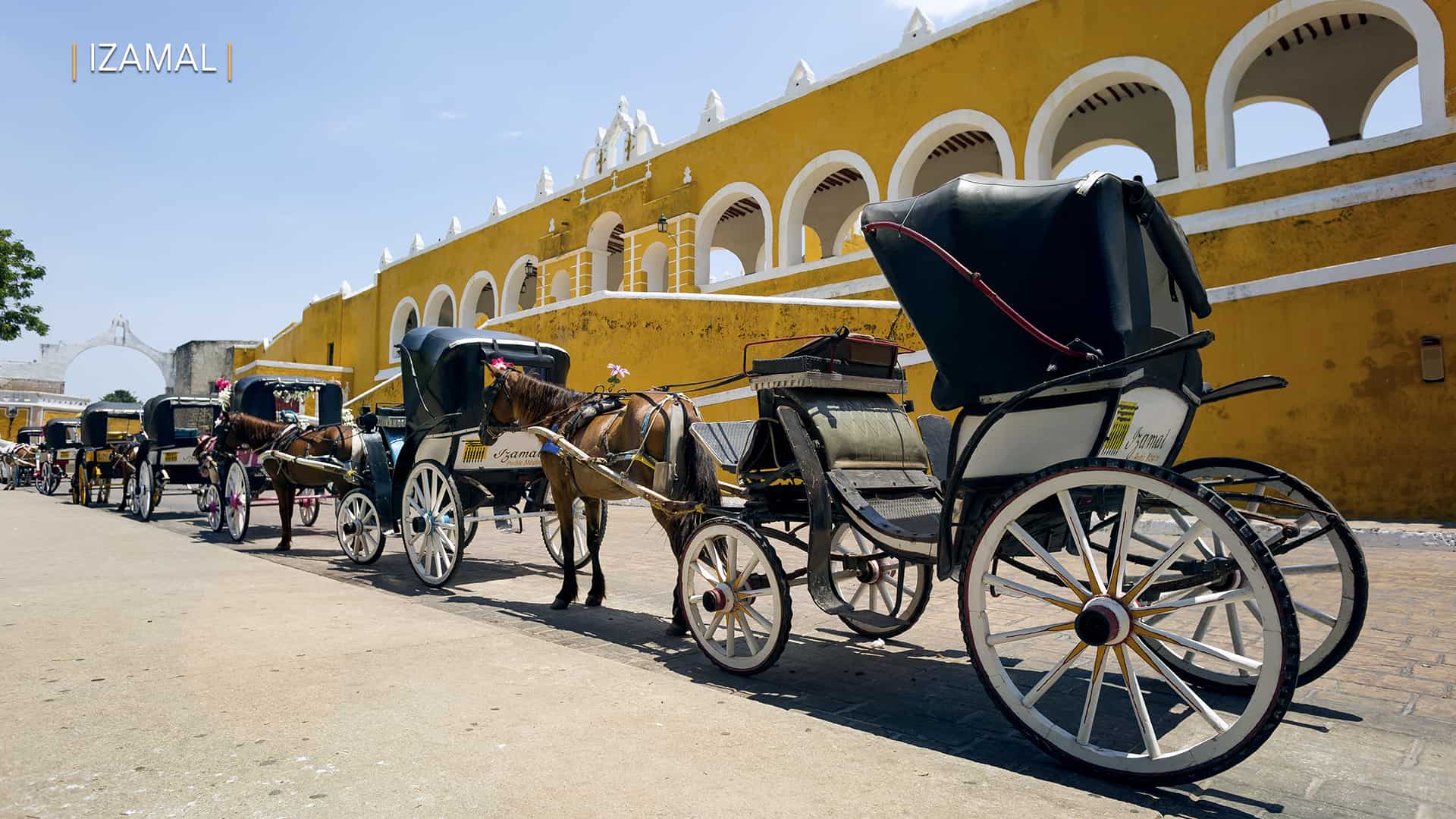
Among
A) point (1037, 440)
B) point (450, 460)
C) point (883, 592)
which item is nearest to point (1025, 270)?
point (1037, 440)

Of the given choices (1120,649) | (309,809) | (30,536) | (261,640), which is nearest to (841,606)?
(1120,649)

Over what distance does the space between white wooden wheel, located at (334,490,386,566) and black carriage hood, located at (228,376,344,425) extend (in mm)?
3370

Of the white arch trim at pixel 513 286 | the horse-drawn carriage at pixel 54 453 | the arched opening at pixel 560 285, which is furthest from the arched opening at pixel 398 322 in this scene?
the horse-drawn carriage at pixel 54 453

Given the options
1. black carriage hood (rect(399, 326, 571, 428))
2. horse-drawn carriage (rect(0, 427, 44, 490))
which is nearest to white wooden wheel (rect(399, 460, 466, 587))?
black carriage hood (rect(399, 326, 571, 428))

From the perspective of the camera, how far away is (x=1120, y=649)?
2.62m

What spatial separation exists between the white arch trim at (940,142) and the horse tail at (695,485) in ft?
32.5

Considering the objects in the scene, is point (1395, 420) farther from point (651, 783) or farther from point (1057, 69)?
point (651, 783)

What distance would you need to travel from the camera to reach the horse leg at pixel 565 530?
5.47 meters

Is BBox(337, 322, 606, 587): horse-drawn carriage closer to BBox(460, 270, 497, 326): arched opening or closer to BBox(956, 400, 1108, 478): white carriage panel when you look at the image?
BBox(956, 400, 1108, 478): white carriage panel

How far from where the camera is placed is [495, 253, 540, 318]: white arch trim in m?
23.1

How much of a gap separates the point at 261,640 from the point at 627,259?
1604cm

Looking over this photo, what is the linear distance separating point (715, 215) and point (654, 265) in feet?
7.83

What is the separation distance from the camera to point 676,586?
190 inches

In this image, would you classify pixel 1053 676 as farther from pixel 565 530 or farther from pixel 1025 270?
pixel 565 530
